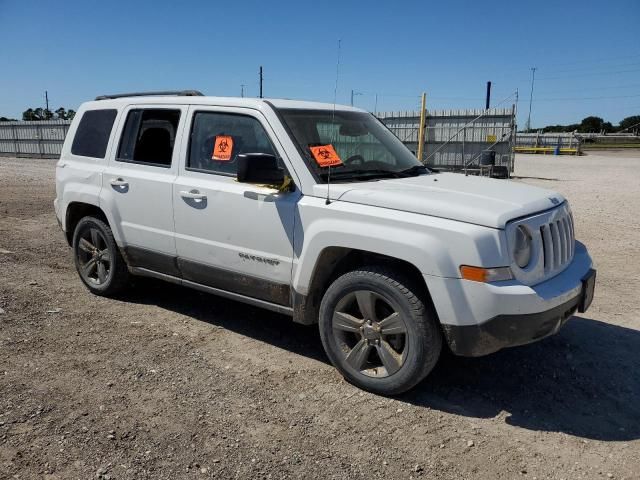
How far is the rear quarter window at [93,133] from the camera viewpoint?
5.40 m

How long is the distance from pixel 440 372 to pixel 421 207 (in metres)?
1.42

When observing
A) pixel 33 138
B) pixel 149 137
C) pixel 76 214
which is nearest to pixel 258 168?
pixel 149 137

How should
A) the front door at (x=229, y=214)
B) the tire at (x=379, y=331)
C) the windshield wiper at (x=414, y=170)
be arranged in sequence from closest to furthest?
the tire at (x=379, y=331)
the front door at (x=229, y=214)
the windshield wiper at (x=414, y=170)

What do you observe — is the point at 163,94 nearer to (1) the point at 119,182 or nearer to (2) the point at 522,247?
(1) the point at 119,182

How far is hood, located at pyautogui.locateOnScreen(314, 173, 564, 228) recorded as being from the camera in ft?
10.9

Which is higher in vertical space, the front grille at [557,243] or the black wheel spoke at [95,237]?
the front grille at [557,243]

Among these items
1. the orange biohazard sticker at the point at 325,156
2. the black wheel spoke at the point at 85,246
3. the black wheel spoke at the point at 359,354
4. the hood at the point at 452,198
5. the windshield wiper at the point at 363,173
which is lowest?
the black wheel spoke at the point at 359,354

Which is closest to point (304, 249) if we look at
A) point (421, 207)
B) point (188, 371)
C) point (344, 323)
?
point (344, 323)

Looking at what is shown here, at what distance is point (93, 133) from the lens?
556cm

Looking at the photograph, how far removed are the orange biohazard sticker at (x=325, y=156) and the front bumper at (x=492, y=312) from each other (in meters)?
1.25

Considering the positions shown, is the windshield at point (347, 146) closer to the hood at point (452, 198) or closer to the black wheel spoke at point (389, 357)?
the hood at point (452, 198)

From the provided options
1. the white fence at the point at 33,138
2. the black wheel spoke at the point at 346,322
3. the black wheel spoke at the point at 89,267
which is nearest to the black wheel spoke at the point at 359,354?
the black wheel spoke at the point at 346,322

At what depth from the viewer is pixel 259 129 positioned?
429 cm

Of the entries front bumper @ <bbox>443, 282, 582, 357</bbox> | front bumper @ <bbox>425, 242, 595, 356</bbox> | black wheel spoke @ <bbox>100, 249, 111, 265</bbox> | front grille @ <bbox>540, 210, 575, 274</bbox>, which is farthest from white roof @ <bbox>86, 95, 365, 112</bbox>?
front bumper @ <bbox>443, 282, 582, 357</bbox>
